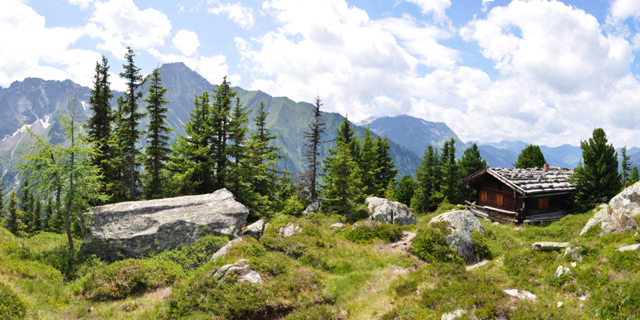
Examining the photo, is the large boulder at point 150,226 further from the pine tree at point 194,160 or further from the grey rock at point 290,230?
the pine tree at point 194,160

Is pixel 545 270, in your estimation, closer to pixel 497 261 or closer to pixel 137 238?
pixel 497 261

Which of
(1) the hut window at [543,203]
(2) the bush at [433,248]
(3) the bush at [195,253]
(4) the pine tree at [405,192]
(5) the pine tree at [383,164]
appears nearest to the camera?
(3) the bush at [195,253]

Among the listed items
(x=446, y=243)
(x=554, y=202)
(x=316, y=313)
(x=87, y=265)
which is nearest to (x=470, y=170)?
(x=554, y=202)

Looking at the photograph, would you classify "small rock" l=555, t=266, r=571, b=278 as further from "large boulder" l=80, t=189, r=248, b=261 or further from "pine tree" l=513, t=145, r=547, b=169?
"pine tree" l=513, t=145, r=547, b=169

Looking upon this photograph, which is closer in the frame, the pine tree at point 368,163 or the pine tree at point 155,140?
the pine tree at point 155,140

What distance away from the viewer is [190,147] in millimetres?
22875

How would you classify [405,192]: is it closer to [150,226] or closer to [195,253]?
[195,253]

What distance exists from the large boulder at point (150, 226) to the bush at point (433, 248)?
995 centimetres

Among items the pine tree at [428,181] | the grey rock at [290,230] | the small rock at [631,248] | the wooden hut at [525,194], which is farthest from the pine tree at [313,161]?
the small rock at [631,248]

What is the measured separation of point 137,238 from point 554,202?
35.9 meters

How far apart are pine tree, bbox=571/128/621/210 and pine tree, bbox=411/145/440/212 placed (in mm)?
18916

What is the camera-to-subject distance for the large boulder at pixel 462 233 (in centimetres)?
1453

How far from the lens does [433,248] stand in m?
14.0

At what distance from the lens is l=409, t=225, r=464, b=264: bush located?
13805mm
